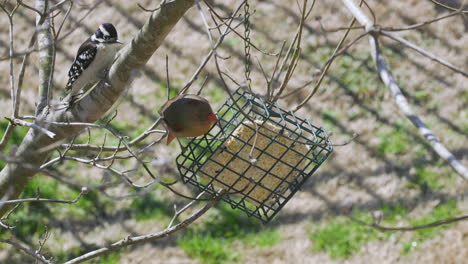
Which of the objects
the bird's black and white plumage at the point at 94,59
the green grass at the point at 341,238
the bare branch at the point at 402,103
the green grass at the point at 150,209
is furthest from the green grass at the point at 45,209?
the bare branch at the point at 402,103

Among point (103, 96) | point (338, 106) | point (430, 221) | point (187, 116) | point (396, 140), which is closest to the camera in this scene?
point (187, 116)

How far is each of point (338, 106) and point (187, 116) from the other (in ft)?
12.8

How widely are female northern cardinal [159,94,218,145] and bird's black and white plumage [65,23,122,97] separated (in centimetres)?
156

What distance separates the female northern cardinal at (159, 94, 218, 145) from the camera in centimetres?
293

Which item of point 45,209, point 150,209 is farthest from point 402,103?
point 45,209

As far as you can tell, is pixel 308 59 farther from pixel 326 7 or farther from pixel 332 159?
pixel 332 159

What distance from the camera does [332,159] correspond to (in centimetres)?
625

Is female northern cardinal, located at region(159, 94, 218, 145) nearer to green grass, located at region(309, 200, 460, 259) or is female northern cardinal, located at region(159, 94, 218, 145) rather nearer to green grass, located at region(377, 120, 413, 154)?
green grass, located at region(309, 200, 460, 259)

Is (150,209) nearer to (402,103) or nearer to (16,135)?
(16,135)

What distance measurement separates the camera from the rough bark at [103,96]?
3.27m

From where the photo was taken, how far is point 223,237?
5629 millimetres

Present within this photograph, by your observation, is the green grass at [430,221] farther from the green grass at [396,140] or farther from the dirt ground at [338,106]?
the green grass at [396,140]

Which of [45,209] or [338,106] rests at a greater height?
[338,106]

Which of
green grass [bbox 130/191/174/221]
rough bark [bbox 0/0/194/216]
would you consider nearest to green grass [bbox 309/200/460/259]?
green grass [bbox 130/191/174/221]
